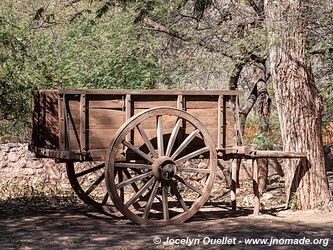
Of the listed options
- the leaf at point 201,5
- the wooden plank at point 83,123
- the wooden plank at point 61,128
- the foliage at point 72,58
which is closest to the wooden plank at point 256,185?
the wooden plank at point 83,123

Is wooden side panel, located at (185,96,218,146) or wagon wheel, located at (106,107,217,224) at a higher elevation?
wooden side panel, located at (185,96,218,146)

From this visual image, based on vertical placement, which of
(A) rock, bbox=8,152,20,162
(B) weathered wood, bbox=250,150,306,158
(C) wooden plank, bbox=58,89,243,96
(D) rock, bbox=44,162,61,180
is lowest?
(D) rock, bbox=44,162,61,180

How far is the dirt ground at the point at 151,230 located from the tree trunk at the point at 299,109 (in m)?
0.39

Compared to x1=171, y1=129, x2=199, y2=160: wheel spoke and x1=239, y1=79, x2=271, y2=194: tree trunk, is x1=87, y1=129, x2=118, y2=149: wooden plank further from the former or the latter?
x1=239, y1=79, x2=271, y2=194: tree trunk

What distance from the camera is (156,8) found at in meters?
11.7

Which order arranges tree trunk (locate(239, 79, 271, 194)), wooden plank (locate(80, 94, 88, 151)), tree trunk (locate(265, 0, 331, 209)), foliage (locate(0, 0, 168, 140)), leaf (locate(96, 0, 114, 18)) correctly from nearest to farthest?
1. wooden plank (locate(80, 94, 88, 151))
2. tree trunk (locate(265, 0, 331, 209))
3. leaf (locate(96, 0, 114, 18))
4. foliage (locate(0, 0, 168, 140))
5. tree trunk (locate(239, 79, 271, 194))

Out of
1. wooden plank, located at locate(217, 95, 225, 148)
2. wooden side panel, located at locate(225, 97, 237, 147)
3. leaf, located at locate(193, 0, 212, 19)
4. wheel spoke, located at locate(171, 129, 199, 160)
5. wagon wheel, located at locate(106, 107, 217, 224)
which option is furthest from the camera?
leaf, located at locate(193, 0, 212, 19)

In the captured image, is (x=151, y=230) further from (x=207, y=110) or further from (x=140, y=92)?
(x=207, y=110)

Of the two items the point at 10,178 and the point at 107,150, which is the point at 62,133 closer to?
the point at 107,150

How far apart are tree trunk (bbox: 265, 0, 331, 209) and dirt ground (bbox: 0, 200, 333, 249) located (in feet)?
1.27

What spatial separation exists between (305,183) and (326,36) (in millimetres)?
2121

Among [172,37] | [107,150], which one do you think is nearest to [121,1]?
[172,37]

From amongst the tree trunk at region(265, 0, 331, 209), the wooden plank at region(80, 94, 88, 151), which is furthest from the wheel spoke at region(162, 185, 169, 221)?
the tree trunk at region(265, 0, 331, 209)

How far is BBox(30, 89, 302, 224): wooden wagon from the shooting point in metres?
7.97
